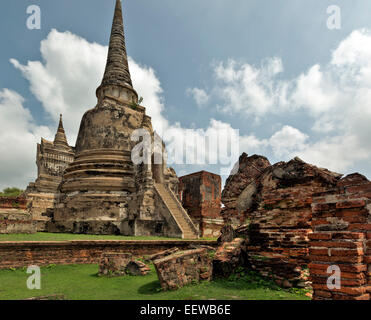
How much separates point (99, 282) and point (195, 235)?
7.07 meters

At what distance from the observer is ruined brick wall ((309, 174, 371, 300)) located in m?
2.48

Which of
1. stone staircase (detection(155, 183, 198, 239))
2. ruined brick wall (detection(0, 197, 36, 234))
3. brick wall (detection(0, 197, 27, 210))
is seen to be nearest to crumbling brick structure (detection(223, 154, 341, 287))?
stone staircase (detection(155, 183, 198, 239))

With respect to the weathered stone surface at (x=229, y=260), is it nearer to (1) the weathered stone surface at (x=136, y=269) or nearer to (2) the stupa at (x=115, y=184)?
(1) the weathered stone surface at (x=136, y=269)

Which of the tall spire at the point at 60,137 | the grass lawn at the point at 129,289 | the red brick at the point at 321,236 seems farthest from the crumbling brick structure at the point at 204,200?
the red brick at the point at 321,236

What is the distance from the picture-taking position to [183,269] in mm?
4656

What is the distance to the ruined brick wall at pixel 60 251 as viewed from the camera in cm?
661

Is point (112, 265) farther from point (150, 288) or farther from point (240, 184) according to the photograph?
point (240, 184)

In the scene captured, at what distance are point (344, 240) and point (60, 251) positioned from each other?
23.6 feet

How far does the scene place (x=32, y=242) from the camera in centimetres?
686

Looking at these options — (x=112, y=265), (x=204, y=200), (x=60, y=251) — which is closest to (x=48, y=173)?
(x=204, y=200)

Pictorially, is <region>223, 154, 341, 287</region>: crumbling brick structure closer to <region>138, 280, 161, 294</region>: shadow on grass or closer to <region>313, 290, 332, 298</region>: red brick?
<region>313, 290, 332, 298</region>: red brick

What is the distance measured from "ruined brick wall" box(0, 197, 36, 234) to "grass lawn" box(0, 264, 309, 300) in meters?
3.40
